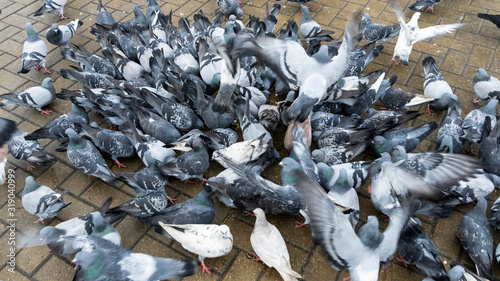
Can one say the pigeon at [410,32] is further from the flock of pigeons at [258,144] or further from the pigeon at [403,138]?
the pigeon at [403,138]

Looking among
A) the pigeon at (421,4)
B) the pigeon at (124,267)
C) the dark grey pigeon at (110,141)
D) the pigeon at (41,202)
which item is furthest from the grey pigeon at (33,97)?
the pigeon at (421,4)

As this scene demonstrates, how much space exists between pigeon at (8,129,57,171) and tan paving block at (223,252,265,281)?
8.50 feet

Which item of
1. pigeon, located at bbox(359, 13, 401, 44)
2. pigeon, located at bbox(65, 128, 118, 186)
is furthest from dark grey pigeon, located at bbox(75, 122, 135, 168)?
pigeon, located at bbox(359, 13, 401, 44)

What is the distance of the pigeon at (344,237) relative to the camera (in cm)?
272

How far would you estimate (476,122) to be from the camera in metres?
4.36

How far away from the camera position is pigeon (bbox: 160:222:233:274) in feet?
10.5

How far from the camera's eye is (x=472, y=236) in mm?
3316

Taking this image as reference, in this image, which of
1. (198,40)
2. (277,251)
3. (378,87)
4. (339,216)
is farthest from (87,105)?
(378,87)

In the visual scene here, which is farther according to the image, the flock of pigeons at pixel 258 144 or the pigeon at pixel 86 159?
the pigeon at pixel 86 159

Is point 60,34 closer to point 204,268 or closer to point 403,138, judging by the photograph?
point 204,268

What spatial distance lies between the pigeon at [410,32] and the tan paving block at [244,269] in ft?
13.0

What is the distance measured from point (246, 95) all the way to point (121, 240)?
2.35 m

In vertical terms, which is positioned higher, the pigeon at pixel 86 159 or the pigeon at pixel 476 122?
the pigeon at pixel 86 159

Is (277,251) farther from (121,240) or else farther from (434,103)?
(434,103)
